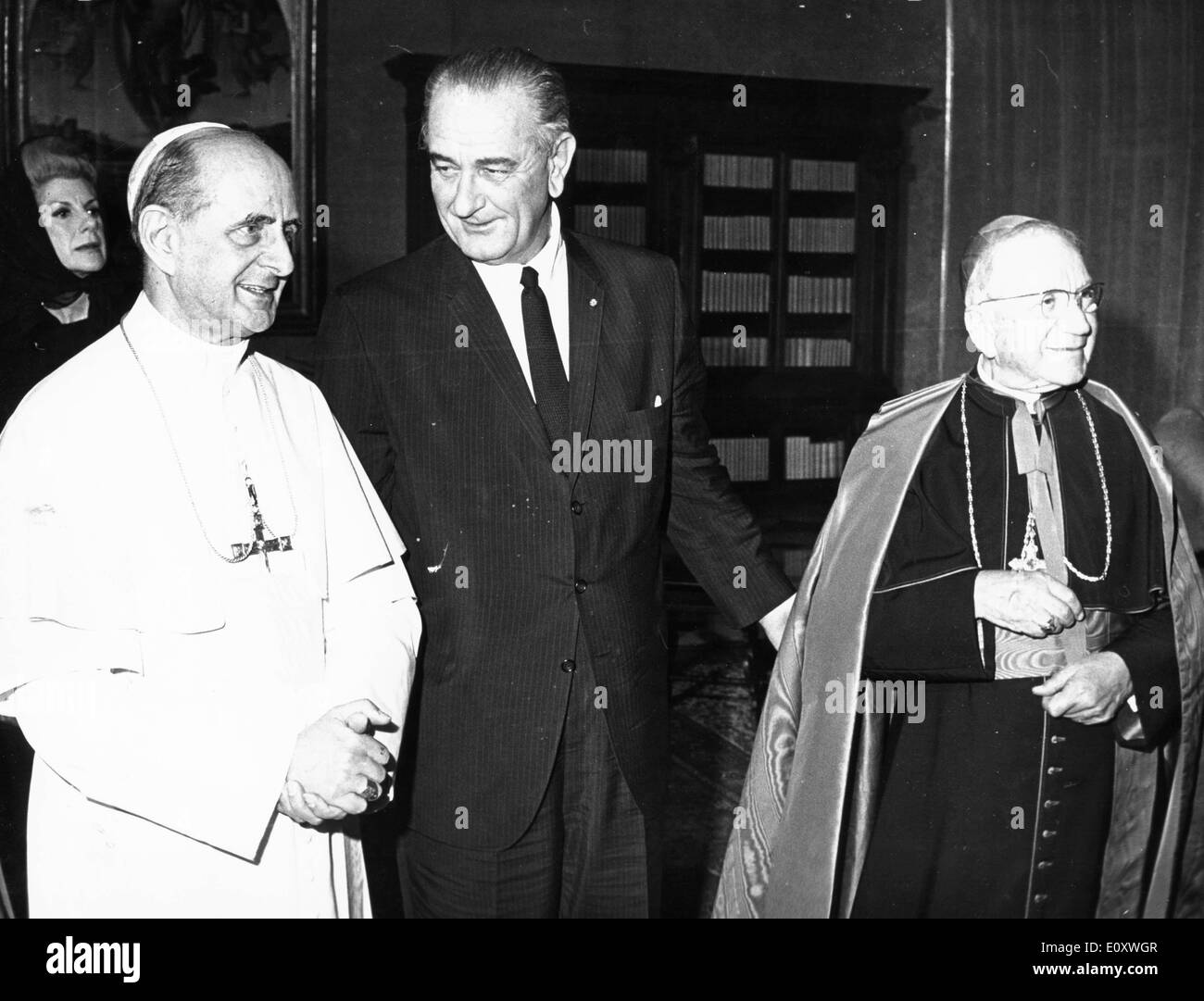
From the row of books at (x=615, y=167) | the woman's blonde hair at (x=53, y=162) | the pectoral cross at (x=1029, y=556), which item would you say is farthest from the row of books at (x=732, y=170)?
the woman's blonde hair at (x=53, y=162)

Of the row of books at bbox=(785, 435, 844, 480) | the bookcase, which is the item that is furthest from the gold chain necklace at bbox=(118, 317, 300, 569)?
the row of books at bbox=(785, 435, 844, 480)

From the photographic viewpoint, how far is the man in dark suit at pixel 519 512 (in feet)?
7.80

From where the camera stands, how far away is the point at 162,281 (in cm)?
215

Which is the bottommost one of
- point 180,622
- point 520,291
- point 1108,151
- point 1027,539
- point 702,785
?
point 702,785

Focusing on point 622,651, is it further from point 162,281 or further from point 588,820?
point 162,281

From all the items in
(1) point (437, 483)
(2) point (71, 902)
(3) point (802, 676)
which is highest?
(1) point (437, 483)

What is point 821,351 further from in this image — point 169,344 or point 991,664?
point 169,344

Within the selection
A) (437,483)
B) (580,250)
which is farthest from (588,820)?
(580,250)

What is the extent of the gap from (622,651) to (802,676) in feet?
1.17

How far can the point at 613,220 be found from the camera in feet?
12.1

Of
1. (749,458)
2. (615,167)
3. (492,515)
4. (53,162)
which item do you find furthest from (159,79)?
(749,458)

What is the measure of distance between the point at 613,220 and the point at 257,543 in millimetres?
1822
